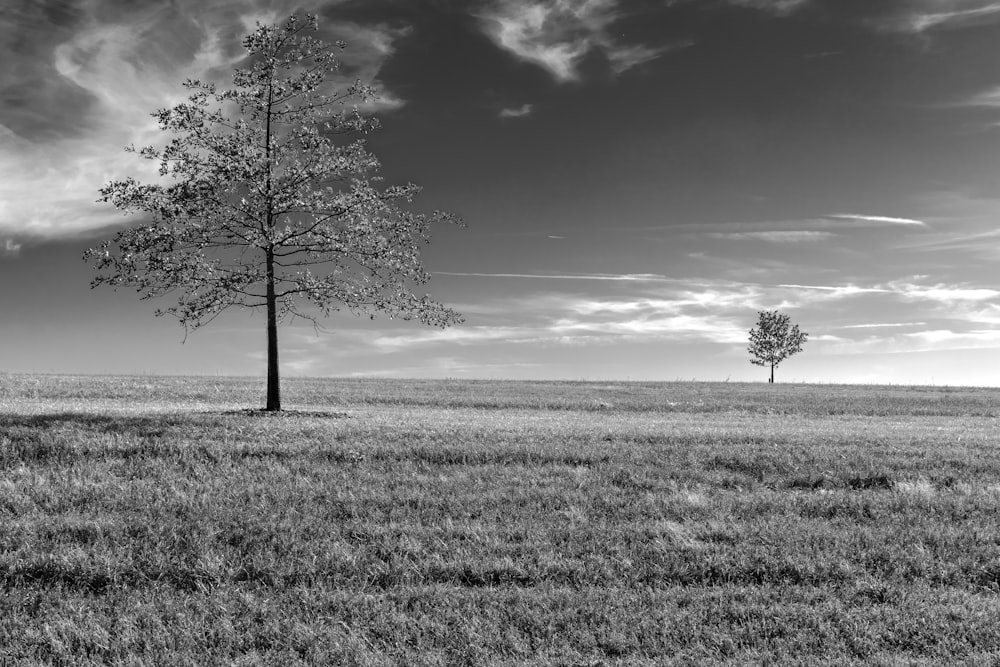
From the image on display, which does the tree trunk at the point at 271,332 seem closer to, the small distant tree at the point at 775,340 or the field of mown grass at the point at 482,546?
the field of mown grass at the point at 482,546

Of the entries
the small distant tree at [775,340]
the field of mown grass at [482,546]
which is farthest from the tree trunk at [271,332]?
the small distant tree at [775,340]

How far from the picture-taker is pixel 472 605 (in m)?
9.41

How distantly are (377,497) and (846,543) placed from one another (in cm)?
766

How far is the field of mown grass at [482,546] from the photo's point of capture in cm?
855

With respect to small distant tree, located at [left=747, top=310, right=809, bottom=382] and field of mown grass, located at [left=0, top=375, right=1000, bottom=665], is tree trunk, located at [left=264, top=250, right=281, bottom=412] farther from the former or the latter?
small distant tree, located at [left=747, top=310, right=809, bottom=382]

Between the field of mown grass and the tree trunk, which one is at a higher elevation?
the tree trunk

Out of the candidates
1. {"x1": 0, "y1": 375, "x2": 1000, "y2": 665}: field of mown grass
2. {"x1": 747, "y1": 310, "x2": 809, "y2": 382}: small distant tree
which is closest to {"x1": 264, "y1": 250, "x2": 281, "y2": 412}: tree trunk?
{"x1": 0, "y1": 375, "x2": 1000, "y2": 665}: field of mown grass

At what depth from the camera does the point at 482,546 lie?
11.5 meters

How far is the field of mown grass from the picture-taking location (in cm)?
855

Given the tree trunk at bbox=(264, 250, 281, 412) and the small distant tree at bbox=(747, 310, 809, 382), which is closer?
the tree trunk at bbox=(264, 250, 281, 412)

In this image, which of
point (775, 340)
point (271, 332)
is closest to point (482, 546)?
point (271, 332)

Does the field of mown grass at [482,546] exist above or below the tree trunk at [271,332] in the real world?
below

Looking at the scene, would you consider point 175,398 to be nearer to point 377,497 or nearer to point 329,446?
point 329,446

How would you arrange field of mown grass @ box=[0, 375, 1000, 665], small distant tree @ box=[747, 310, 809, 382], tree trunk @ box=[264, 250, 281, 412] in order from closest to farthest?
field of mown grass @ box=[0, 375, 1000, 665]
tree trunk @ box=[264, 250, 281, 412]
small distant tree @ box=[747, 310, 809, 382]
